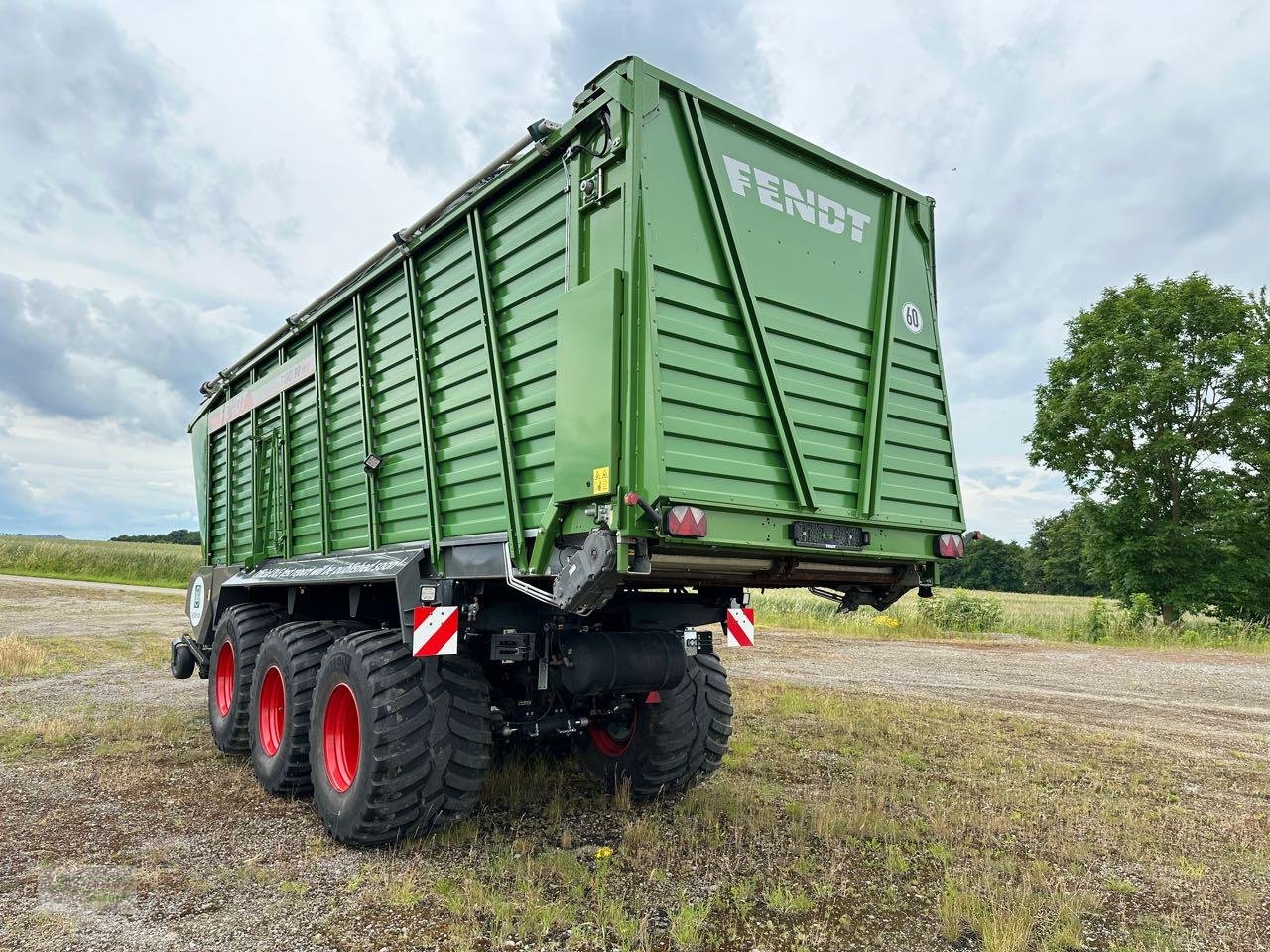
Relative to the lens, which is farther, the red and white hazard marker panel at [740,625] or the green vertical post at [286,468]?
the green vertical post at [286,468]

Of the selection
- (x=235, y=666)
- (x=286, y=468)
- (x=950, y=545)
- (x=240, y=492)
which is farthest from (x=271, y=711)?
(x=950, y=545)

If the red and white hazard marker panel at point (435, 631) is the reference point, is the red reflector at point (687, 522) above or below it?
above

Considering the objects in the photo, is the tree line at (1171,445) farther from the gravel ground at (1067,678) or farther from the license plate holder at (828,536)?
the license plate holder at (828,536)

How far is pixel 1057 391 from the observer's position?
25.2 m

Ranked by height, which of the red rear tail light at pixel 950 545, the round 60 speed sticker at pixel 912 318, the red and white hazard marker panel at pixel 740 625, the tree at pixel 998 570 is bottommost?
the tree at pixel 998 570

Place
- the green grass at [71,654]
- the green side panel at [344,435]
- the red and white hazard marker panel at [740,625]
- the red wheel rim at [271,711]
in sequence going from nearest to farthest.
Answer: the red and white hazard marker panel at [740,625] → the green side panel at [344,435] → the red wheel rim at [271,711] → the green grass at [71,654]

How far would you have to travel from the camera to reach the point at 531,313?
13.9 feet

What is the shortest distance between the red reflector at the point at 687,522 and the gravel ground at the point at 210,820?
188cm

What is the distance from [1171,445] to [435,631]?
23.5m

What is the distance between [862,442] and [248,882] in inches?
149

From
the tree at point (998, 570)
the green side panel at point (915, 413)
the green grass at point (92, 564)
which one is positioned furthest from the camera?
the tree at point (998, 570)

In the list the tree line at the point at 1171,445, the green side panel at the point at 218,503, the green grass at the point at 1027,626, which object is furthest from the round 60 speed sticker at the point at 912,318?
the tree line at the point at 1171,445

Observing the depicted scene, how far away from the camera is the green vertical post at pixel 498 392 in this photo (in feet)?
13.5

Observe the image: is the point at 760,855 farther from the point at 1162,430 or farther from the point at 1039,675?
Result: the point at 1162,430
